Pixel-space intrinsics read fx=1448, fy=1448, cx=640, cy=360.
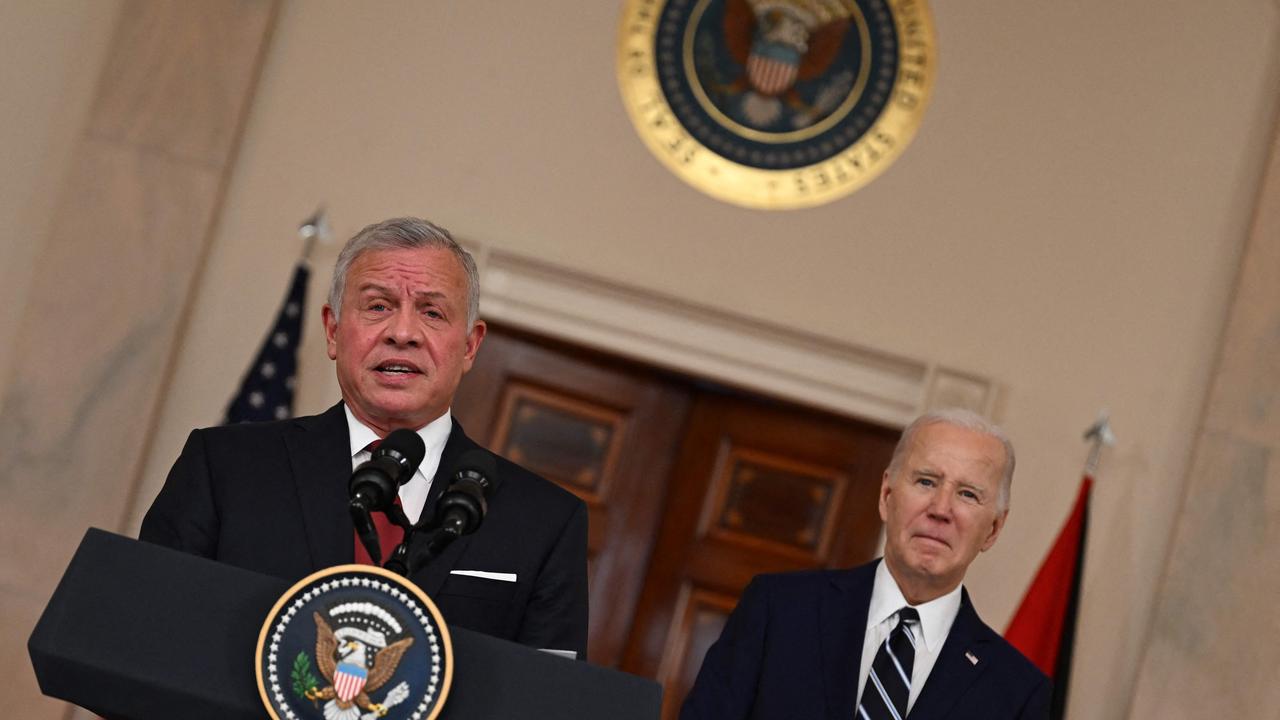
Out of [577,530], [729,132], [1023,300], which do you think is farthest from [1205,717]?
[577,530]

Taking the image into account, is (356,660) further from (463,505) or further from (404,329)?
(404,329)

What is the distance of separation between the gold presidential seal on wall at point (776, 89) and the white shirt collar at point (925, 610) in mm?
3660

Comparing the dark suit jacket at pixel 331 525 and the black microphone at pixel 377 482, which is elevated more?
the black microphone at pixel 377 482

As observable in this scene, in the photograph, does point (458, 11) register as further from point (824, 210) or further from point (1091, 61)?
point (1091, 61)

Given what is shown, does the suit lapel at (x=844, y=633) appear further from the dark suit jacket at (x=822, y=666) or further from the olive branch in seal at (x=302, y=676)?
the olive branch in seal at (x=302, y=676)

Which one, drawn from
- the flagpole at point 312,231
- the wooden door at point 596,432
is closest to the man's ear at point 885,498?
the wooden door at point 596,432

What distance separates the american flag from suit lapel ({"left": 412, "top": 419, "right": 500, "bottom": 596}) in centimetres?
379

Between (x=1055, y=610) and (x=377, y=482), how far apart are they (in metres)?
4.59

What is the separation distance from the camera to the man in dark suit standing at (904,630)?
2.90 meters

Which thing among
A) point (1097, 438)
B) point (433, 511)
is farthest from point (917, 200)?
point (433, 511)

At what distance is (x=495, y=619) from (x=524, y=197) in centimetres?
434

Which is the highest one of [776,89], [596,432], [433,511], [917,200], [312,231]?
[776,89]

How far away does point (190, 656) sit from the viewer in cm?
178

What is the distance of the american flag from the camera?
6.05 meters
